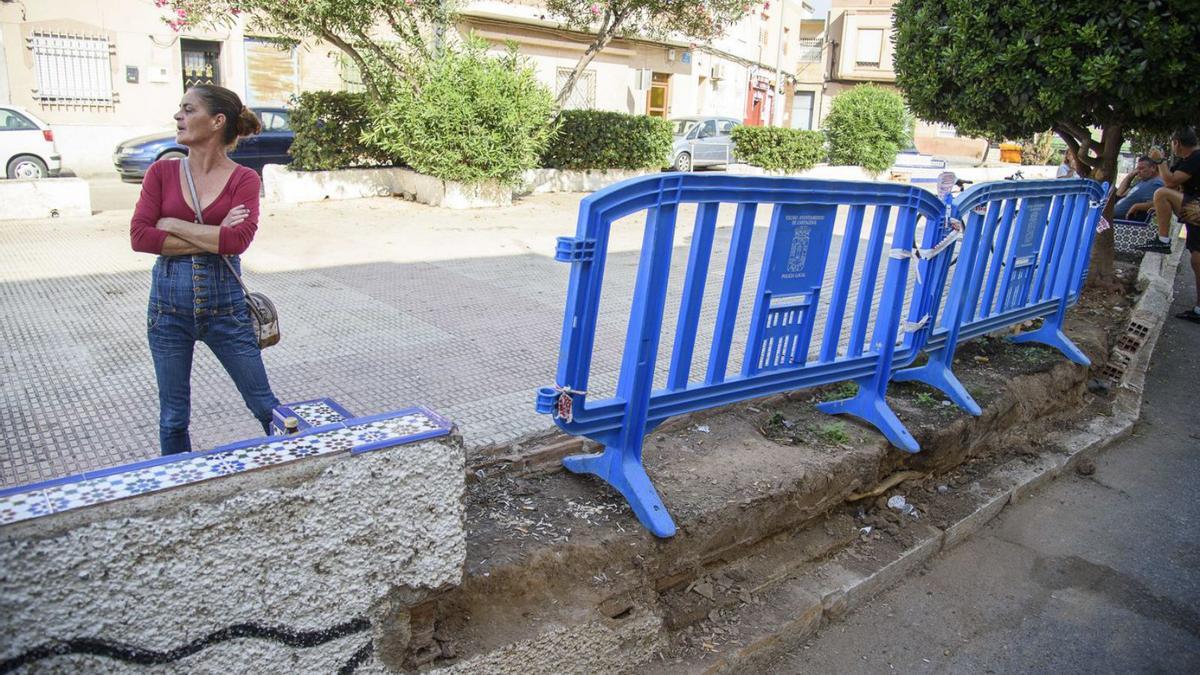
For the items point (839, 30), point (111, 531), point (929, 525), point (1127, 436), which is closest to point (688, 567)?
point (929, 525)

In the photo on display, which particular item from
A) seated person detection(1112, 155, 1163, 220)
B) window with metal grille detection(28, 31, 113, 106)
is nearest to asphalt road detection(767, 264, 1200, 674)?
seated person detection(1112, 155, 1163, 220)

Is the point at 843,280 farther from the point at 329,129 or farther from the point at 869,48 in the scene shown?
the point at 869,48

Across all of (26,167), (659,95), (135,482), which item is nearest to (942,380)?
(135,482)

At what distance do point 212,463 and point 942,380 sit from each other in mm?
3901

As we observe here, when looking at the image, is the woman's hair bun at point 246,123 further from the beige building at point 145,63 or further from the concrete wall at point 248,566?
the beige building at point 145,63

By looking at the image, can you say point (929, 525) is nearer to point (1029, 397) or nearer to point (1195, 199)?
point (1029, 397)

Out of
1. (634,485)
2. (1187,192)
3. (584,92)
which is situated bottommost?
(634,485)

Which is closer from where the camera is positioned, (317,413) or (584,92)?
(317,413)

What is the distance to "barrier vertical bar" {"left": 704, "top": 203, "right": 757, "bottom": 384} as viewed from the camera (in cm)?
338

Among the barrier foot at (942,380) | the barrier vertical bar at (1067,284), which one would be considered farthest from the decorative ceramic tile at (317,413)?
the barrier vertical bar at (1067,284)

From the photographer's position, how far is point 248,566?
201cm

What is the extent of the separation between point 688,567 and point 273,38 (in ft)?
37.8

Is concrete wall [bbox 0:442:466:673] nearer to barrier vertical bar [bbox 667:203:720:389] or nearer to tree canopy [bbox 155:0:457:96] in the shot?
barrier vertical bar [bbox 667:203:720:389]

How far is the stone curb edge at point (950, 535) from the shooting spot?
321cm
